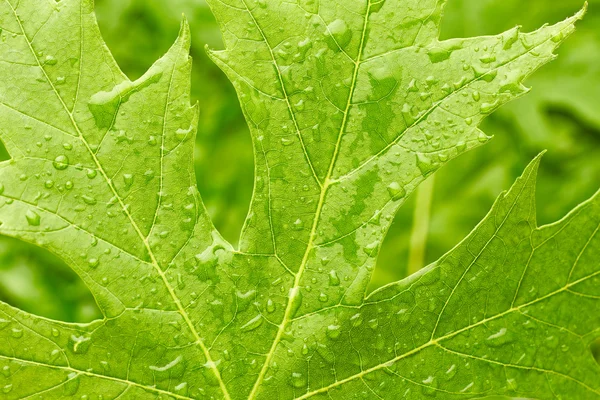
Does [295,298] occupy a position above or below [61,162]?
below

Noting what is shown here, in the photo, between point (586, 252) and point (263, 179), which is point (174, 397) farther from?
point (586, 252)

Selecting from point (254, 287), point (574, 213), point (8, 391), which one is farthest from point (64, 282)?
point (574, 213)

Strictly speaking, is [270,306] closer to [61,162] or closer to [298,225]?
[298,225]

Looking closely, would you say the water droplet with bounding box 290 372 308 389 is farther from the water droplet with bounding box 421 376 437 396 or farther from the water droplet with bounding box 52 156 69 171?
the water droplet with bounding box 52 156 69 171

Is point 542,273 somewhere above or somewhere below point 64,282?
above

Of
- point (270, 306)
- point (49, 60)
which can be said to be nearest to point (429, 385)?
point (270, 306)

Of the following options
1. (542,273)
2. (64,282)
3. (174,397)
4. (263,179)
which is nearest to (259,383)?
(174,397)

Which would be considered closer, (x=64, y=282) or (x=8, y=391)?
(x=8, y=391)

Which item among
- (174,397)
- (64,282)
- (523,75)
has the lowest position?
(64,282)
